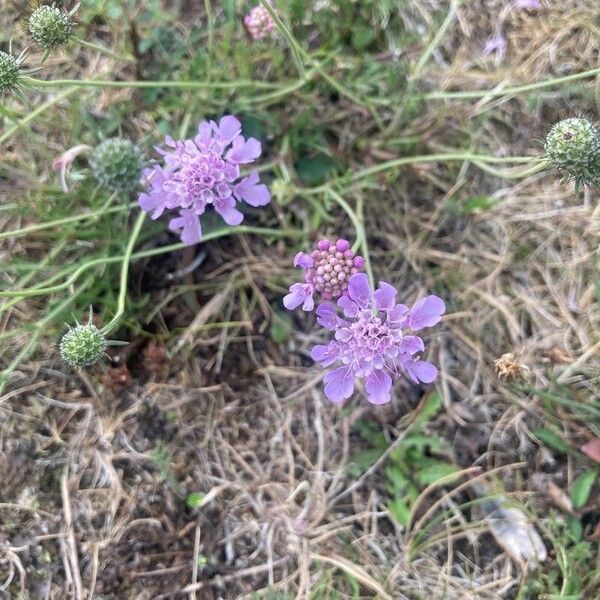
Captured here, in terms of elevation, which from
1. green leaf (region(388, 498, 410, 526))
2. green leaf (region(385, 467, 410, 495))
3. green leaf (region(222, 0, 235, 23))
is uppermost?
green leaf (region(222, 0, 235, 23))

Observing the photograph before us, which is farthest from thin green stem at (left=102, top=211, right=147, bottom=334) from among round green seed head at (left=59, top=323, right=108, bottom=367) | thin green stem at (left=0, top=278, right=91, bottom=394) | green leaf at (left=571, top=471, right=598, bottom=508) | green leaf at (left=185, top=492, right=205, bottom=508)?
green leaf at (left=571, top=471, right=598, bottom=508)

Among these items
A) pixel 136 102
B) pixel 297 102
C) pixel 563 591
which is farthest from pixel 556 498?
pixel 136 102

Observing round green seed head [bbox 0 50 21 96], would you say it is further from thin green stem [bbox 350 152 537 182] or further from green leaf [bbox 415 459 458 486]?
green leaf [bbox 415 459 458 486]

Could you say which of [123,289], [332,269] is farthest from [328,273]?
[123,289]

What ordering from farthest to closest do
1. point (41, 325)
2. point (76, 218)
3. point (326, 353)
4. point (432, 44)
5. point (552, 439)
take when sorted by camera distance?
1. point (432, 44)
2. point (552, 439)
3. point (76, 218)
4. point (41, 325)
5. point (326, 353)

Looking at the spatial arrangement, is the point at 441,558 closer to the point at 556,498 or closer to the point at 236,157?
the point at 556,498

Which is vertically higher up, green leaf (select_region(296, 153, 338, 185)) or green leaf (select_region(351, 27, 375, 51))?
green leaf (select_region(351, 27, 375, 51))

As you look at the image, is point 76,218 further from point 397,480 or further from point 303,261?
point 397,480
